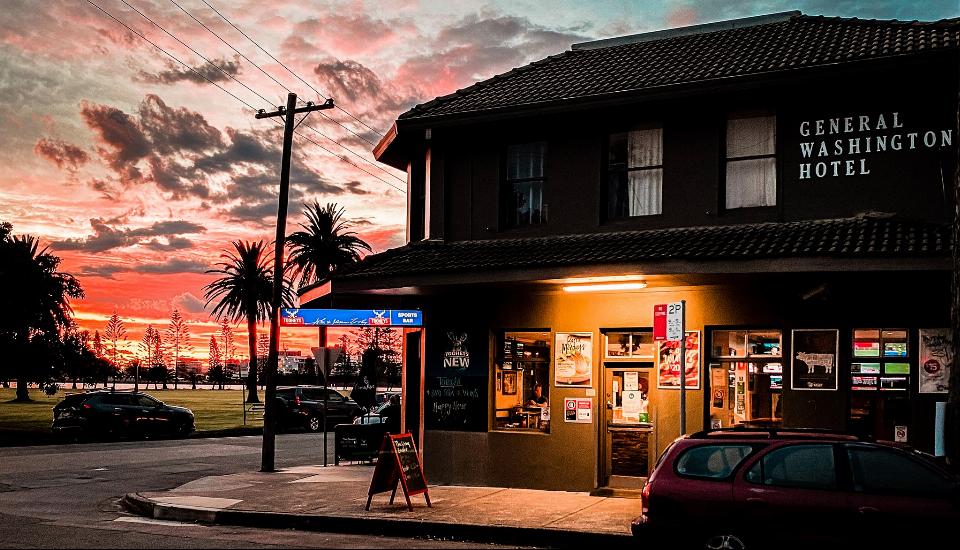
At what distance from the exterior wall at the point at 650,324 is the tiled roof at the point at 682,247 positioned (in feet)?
2.24

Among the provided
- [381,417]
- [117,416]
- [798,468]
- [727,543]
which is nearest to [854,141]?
[798,468]

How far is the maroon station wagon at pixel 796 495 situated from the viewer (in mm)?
9422

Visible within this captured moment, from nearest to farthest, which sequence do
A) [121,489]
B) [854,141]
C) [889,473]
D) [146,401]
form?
[889,473]
[854,141]
[121,489]
[146,401]

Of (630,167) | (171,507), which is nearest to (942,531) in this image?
(630,167)

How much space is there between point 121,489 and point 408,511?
24.3 feet

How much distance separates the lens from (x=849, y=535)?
9.59 meters

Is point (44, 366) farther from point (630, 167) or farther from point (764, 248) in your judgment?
point (764, 248)

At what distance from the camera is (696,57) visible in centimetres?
1848

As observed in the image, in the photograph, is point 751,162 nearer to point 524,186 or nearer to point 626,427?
point 524,186

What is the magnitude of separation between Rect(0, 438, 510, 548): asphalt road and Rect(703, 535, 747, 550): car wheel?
347cm

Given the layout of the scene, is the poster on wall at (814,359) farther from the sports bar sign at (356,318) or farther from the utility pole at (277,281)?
the utility pole at (277,281)

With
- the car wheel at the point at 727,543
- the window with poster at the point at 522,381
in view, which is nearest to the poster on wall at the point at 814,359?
the window with poster at the point at 522,381

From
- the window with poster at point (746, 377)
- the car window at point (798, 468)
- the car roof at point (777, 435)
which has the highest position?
the window with poster at point (746, 377)

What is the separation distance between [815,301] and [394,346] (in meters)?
78.0
